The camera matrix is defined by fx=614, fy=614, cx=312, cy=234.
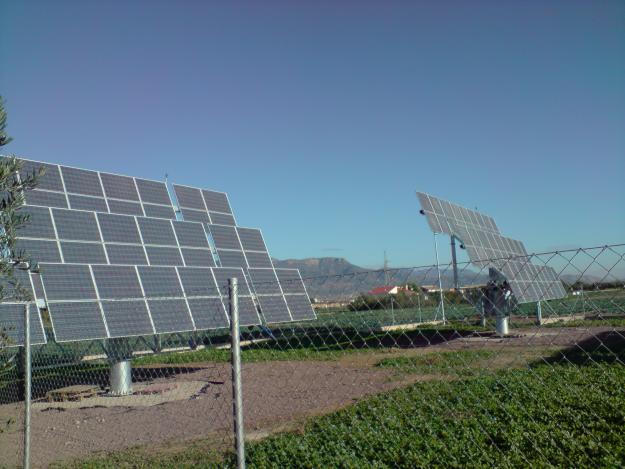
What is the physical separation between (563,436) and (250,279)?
41.1 feet

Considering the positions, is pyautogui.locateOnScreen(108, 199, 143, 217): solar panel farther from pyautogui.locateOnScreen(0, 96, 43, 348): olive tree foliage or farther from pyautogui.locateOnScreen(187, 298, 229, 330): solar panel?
pyautogui.locateOnScreen(0, 96, 43, 348): olive tree foliage

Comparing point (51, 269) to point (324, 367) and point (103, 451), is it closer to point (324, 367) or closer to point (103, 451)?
point (103, 451)

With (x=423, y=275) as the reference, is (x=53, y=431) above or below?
below

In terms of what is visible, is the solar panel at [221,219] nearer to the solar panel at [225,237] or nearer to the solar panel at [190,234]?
the solar panel at [225,237]

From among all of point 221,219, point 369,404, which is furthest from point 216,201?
point 369,404

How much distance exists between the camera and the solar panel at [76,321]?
10602 mm

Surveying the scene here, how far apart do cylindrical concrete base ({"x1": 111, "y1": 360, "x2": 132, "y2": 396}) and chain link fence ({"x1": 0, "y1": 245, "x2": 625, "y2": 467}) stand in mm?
25

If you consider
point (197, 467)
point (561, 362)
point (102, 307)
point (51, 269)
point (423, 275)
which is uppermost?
point (51, 269)

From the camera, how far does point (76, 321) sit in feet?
35.7

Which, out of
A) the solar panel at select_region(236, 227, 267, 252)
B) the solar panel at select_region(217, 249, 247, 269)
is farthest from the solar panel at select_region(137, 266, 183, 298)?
the solar panel at select_region(236, 227, 267, 252)

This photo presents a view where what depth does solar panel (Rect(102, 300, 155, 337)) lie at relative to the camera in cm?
1127

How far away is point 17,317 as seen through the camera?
38.0 ft

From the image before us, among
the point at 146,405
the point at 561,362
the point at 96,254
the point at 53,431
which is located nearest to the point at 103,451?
the point at 53,431

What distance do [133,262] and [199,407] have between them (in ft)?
18.0
